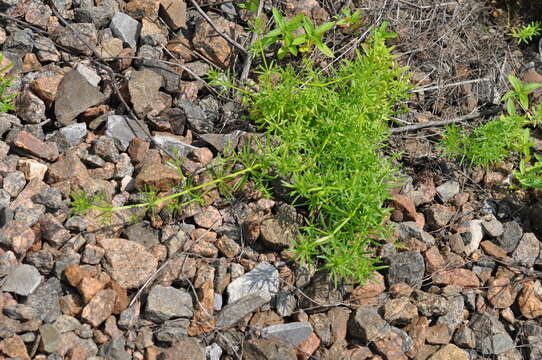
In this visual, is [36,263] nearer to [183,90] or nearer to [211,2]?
[183,90]

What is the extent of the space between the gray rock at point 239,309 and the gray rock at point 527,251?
1543 millimetres

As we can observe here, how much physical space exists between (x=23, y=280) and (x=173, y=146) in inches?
43.5

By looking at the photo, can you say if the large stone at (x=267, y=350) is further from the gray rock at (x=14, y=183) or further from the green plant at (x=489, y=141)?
the green plant at (x=489, y=141)

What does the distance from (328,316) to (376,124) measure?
1.08 metres

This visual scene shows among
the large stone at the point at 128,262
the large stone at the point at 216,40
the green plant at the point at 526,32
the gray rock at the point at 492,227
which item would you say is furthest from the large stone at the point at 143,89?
the green plant at the point at 526,32

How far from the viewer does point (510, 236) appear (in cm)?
321

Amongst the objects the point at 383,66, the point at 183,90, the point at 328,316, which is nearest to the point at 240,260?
the point at 328,316

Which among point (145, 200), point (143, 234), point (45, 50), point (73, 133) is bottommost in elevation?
point (143, 234)

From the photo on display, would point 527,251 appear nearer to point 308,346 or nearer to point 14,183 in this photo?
point 308,346

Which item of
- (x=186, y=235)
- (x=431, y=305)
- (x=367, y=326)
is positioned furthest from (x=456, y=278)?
(x=186, y=235)

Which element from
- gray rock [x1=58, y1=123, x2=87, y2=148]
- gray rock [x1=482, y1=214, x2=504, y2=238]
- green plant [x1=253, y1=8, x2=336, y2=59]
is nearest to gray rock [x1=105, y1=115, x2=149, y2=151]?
gray rock [x1=58, y1=123, x2=87, y2=148]

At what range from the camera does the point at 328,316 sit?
8.86 feet

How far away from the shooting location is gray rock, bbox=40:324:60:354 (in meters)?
2.21

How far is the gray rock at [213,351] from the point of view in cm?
246
